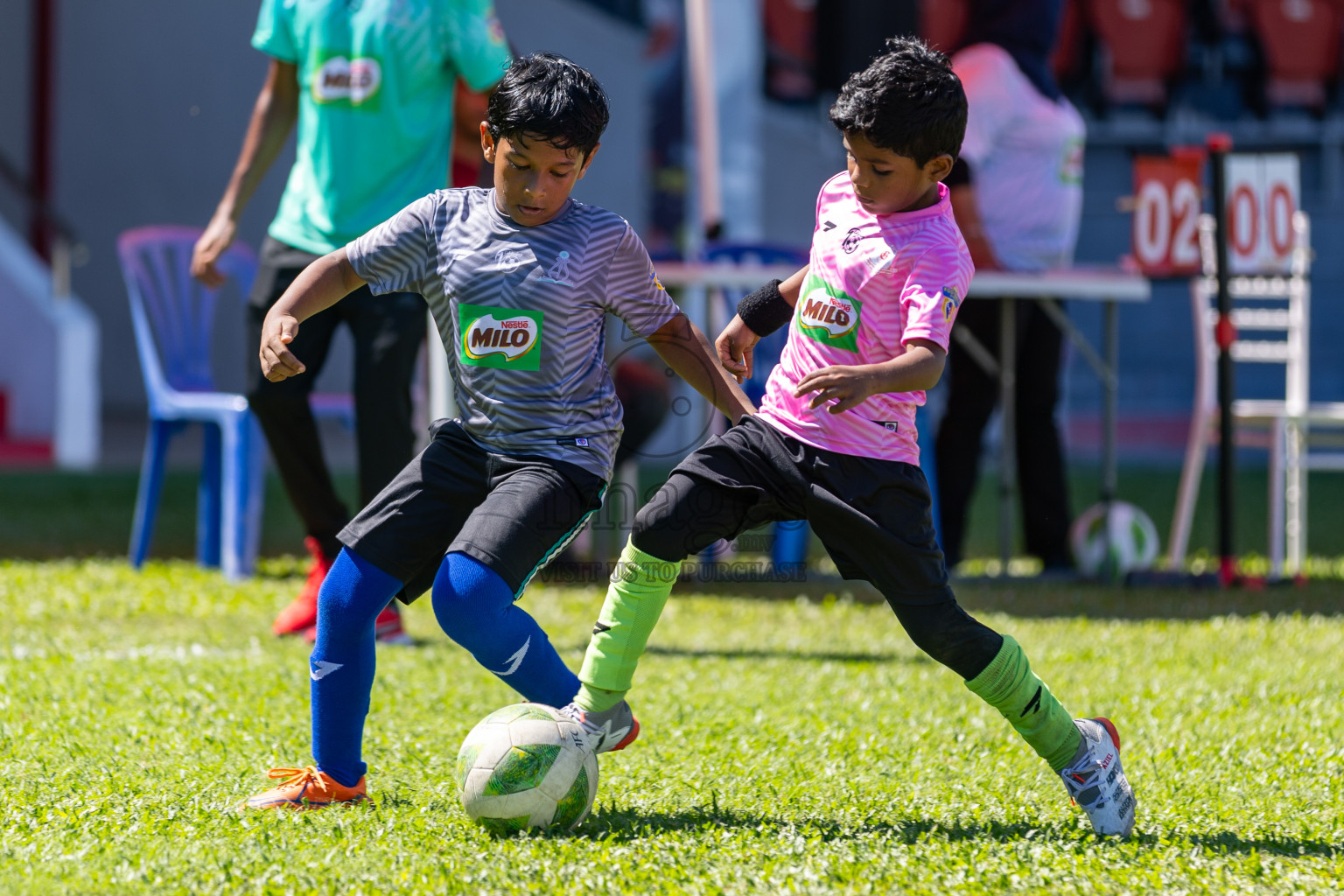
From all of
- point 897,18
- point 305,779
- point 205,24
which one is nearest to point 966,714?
point 305,779

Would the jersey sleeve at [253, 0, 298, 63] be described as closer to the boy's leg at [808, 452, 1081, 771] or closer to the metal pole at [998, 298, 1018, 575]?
the boy's leg at [808, 452, 1081, 771]

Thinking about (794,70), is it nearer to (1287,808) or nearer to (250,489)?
(250,489)

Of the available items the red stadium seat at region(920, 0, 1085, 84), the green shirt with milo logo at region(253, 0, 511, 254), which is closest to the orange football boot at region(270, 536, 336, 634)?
the green shirt with milo logo at region(253, 0, 511, 254)

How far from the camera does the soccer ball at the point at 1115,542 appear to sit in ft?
18.6

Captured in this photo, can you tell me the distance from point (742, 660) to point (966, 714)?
84cm

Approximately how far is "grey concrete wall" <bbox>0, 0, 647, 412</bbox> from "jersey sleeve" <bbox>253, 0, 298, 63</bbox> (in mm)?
8740

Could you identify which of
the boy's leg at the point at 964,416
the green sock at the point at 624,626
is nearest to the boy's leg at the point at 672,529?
the green sock at the point at 624,626

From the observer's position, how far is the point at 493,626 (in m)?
2.61

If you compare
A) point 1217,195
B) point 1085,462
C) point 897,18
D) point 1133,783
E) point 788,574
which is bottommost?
point 1085,462

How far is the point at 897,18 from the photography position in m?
9.65

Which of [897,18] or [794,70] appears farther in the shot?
[794,70]

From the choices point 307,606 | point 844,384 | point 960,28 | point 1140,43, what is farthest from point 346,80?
point 1140,43

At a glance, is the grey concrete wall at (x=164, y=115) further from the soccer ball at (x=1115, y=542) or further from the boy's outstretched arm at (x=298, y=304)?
the boy's outstretched arm at (x=298, y=304)

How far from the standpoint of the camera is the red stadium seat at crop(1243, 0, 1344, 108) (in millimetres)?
15609
